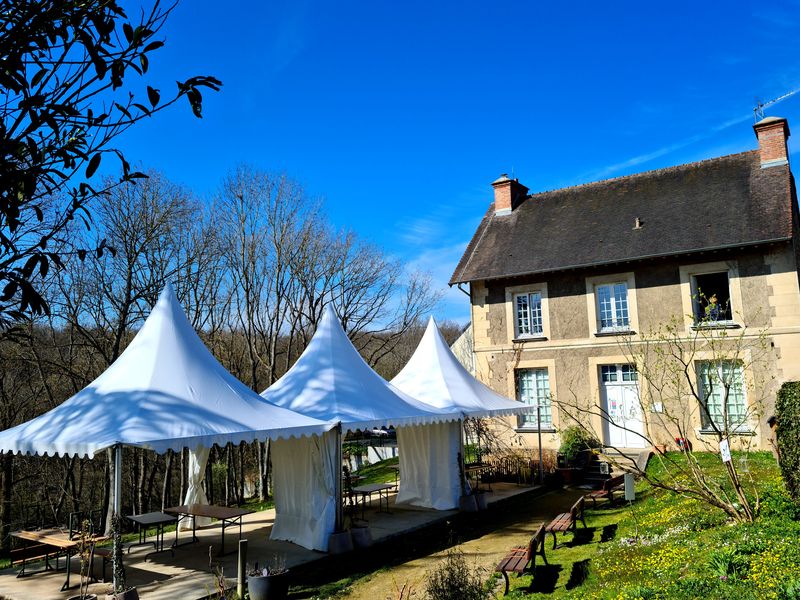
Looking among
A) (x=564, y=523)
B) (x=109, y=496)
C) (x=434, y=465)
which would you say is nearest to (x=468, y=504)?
(x=434, y=465)

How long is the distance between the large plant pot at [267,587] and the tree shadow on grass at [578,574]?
9.83 ft

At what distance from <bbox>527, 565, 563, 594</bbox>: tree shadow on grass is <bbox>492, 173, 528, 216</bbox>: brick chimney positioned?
13583 millimetres

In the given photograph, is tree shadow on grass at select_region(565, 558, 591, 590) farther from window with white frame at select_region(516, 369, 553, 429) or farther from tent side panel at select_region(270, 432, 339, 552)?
window with white frame at select_region(516, 369, 553, 429)

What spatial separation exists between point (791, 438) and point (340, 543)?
5725 mm

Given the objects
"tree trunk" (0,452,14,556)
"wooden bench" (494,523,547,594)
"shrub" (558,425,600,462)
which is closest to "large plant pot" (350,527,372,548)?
"wooden bench" (494,523,547,594)

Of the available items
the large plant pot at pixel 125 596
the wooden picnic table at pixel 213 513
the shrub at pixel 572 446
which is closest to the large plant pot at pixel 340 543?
the wooden picnic table at pixel 213 513

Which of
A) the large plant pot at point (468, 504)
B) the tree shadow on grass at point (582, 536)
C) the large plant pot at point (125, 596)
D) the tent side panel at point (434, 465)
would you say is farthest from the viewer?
the tent side panel at point (434, 465)

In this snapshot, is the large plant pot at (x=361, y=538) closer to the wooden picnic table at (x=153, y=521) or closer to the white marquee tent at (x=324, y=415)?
the white marquee tent at (x=324, y=415)

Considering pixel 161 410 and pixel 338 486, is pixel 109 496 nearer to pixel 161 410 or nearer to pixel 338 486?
pixel 338 486

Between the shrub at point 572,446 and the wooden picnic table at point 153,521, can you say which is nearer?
the wooden picnic table at point 153,521

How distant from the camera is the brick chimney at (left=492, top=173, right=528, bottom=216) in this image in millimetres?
19031

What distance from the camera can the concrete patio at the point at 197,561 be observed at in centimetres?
671

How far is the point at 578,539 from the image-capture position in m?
8.25

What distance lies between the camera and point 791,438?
6.13 meters
